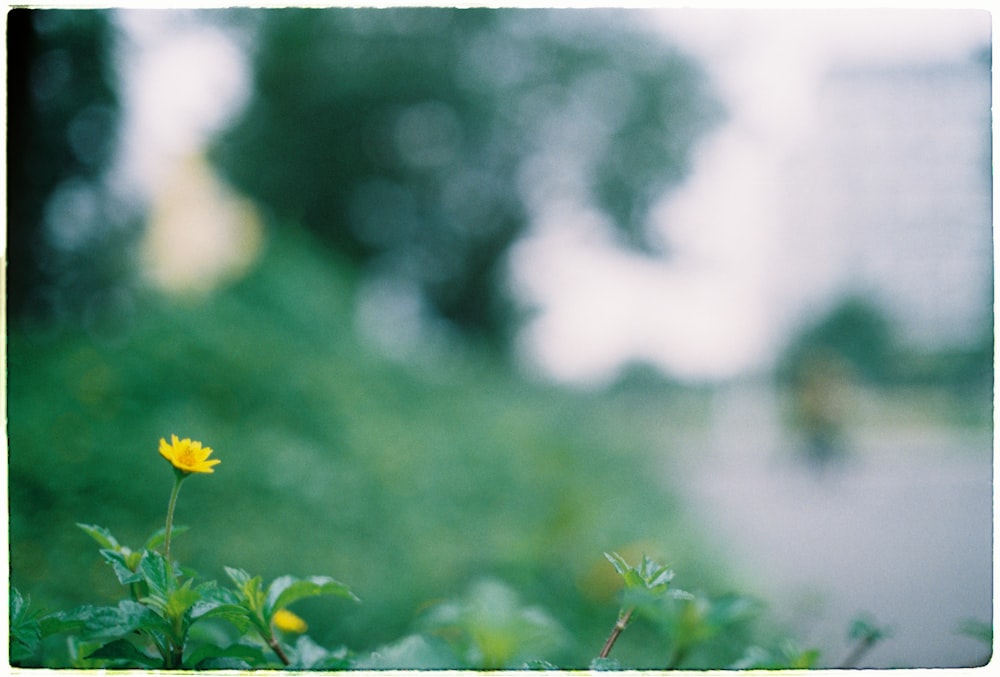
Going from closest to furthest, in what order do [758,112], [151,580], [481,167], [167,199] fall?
[151,580] < [167,199] < [758,112] < [481,167]

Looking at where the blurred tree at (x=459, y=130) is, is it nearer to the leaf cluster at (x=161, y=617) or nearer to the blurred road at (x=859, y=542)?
the blurred road at (x=859, y=542)

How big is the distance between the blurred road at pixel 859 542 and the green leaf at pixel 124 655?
2.39 feet

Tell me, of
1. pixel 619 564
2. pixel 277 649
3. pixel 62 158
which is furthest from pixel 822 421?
pixel 277 649

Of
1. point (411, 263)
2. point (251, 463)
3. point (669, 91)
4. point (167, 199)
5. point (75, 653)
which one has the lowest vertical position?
point (75, 653)

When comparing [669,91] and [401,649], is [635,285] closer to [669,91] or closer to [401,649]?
[669,91]

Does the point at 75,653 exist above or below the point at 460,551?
below

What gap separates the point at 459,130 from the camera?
846cm

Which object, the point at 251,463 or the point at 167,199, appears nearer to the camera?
the point at 251,463

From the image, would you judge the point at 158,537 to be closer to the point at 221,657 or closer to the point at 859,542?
the point at 221,657

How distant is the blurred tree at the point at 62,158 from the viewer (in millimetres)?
3730

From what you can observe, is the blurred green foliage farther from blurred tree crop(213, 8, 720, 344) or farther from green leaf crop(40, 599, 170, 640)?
blurred tree crop(213, 8, 720, 344)

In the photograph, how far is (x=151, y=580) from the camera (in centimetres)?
63

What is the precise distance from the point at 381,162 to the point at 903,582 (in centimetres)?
599

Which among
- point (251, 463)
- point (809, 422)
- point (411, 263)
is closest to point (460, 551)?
point (251, 463)
